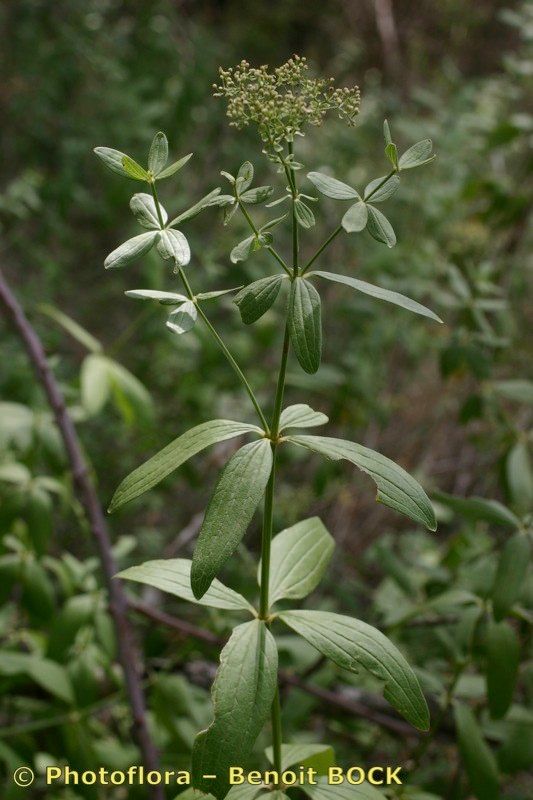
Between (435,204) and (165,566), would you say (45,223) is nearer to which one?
(435,204)

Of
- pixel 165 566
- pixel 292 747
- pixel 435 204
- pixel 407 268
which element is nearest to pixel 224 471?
pixel 165 566

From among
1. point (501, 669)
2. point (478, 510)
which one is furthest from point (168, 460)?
point (501, 669)

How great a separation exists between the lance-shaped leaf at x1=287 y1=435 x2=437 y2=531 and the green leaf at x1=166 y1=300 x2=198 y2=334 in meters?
0.20

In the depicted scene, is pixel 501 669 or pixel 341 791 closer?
pixel 341 791

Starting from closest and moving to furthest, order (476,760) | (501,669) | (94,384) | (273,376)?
(501,669)
(476,760)
(94,384)
(273,376)

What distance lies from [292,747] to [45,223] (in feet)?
8.02

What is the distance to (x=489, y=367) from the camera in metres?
2.03

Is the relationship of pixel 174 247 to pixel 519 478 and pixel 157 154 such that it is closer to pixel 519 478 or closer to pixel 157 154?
pixel 157 154

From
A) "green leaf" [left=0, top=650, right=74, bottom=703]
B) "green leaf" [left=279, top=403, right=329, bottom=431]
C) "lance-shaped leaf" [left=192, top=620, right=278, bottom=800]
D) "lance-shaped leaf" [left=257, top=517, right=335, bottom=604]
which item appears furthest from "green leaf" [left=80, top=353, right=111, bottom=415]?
"lance-shaped leaf" [left=192, top=620, right=278, bottom=800]

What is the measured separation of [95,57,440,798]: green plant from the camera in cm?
83

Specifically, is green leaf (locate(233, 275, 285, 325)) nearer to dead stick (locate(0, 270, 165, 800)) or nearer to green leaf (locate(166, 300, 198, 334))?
green leaf (locate(166, 300, 198, 334))

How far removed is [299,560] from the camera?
115 centimetres

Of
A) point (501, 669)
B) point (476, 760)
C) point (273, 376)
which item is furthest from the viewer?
point (273, 376)

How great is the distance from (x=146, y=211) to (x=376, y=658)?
566mm
